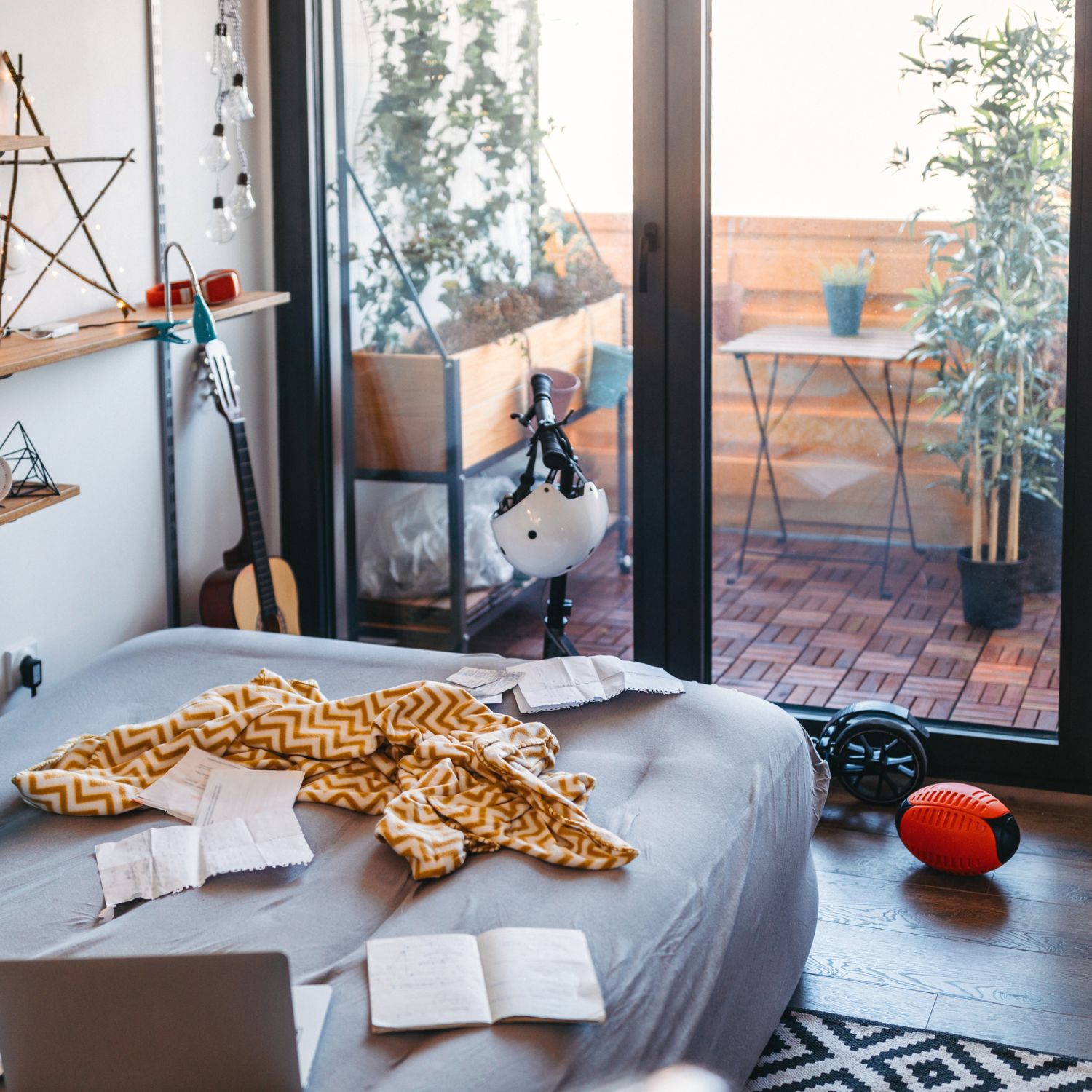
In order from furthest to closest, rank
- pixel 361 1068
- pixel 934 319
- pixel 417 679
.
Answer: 1. pixel 934 319
2. pixel 417 679
3. pixel 361 1068

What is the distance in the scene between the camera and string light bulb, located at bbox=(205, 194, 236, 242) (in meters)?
3.15

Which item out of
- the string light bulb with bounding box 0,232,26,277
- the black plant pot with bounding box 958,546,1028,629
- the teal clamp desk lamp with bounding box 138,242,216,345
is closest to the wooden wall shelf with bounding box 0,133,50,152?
the string light bulb with bounding box 0,232,26,277

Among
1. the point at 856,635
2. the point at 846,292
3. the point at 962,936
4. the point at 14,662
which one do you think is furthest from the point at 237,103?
the point at 962,936

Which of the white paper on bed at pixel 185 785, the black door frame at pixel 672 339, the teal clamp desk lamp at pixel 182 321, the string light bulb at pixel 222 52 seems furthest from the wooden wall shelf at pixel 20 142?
the black door frame at pixel 672 339

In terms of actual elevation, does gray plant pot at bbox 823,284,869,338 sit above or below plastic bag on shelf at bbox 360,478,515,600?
above

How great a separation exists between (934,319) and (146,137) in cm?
184

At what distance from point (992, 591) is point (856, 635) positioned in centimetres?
34

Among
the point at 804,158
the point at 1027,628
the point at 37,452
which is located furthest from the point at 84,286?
the point at 1027,628

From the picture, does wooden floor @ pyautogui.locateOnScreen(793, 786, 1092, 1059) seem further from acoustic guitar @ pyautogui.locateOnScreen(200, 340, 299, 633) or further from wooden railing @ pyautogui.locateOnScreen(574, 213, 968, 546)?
acoustic guitar @ pyautogui.locateOnScreen(200, 340, 299, 633)

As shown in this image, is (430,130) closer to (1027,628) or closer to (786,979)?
(1027,628)

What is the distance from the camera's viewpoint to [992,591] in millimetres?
3287

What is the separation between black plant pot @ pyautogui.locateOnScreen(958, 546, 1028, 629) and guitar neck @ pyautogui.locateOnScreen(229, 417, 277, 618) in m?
1.66

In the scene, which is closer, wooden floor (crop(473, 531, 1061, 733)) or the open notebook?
the open notebook

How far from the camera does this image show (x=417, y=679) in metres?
2.74
